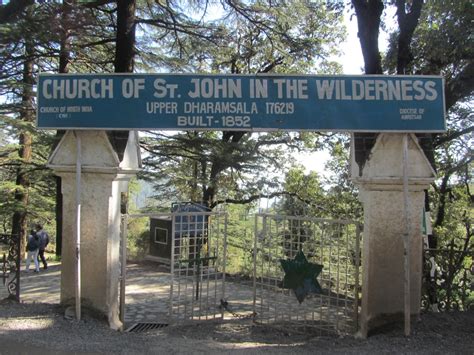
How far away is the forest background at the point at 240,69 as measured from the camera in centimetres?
958

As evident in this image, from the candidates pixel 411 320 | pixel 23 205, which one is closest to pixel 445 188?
pixel 411 320

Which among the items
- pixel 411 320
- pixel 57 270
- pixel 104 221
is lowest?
pixel 57 270

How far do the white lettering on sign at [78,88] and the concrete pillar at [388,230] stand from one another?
3726 millimetres

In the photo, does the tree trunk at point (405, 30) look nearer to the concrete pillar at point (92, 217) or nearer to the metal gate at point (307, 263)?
the metal gate at point (307, 263)

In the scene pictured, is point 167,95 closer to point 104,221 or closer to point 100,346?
point 104,221

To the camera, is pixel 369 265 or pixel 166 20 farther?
pixel 166 20

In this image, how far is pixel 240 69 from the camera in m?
21.5

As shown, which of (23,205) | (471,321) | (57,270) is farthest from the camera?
(23,205)

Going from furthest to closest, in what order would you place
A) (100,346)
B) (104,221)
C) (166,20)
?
(166,20)
(104,221)
(100,346)

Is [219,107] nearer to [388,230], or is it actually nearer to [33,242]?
[388,230]

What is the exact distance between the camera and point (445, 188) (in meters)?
19.1

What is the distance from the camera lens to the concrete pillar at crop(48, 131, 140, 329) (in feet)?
21.1

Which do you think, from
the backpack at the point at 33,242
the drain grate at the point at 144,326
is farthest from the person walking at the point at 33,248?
the drain grate at the point at 144,326

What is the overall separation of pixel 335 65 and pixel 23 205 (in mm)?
15810
